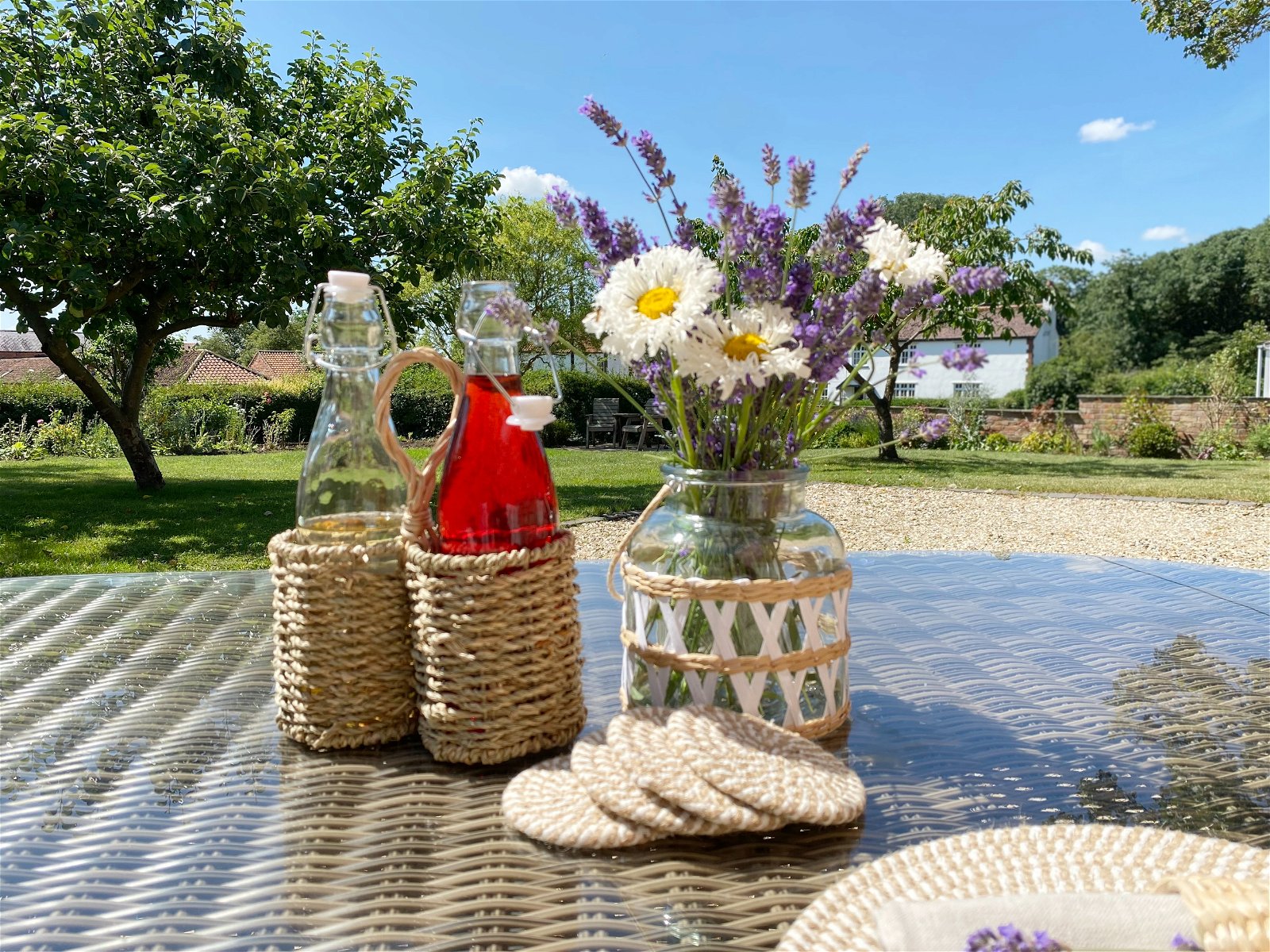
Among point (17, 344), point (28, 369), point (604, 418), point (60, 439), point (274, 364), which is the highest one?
point (17, 344)

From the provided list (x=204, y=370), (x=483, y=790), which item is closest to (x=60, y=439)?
(x=204, y=370)

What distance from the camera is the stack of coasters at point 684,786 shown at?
701 mm

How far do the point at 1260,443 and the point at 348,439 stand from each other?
1684 cm

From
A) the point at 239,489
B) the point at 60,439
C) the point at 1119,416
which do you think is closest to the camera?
the point at 239,489

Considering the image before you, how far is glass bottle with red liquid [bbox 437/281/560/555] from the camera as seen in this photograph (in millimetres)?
847

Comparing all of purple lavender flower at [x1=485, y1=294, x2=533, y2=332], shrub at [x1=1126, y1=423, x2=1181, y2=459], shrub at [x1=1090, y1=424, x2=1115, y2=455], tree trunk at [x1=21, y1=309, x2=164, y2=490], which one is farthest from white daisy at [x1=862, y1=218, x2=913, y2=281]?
shrub at [x1=1090, y1=424, x2=1115, y2=455]

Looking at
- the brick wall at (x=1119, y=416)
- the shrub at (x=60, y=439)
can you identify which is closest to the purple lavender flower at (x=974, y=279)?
the shrub at (x=60, y=439)

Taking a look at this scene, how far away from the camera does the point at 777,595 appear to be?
2.70 feet

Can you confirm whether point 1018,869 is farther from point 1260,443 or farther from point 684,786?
point 1260,443

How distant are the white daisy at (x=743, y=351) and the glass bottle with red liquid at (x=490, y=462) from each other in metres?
0.18

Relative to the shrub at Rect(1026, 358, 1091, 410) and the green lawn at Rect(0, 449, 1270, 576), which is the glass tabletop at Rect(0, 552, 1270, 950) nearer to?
the green lawn at Rect(0, 449, 1270, 576)

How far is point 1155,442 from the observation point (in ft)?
47.6

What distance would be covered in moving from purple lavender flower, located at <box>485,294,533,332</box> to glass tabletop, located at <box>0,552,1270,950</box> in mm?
453

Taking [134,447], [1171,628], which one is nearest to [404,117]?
[134,447]
